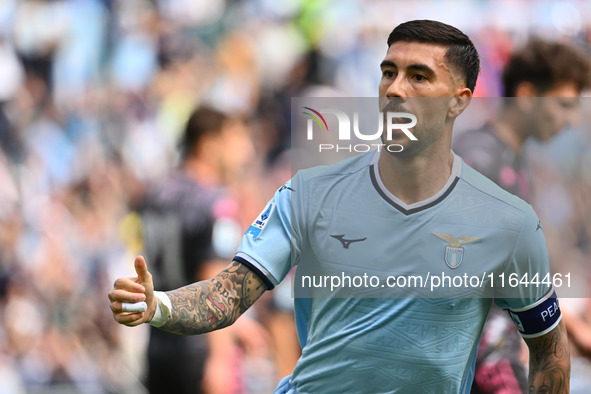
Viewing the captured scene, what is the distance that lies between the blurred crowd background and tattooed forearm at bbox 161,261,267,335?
3.90m

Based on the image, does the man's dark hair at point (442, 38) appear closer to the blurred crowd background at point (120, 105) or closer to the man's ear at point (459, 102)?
the man's ear at point (459, 102)

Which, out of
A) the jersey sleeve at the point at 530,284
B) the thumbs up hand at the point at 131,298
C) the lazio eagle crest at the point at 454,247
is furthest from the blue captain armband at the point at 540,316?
the thumbs up hand at the point at 131,298

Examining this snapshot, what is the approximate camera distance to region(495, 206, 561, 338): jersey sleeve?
10.4 feet

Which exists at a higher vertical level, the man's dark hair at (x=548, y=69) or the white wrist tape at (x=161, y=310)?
the man's dark hair at (x=548, y=69)

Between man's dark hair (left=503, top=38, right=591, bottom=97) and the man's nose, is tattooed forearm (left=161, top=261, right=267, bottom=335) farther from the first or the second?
man's dark hair (left=503, top=38, right=591, bottom=97)

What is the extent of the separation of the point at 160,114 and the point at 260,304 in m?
1.91

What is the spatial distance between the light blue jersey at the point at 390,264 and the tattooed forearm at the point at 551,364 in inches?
2.2

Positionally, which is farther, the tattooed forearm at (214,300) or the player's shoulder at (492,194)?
the player's shoulder at (492,194)

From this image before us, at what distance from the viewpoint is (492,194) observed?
3.28 metres

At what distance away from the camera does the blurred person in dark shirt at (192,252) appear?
252 inches

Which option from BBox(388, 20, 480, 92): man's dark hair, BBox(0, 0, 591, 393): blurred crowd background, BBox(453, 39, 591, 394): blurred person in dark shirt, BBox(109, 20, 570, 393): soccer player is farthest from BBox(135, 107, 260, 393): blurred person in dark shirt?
BBox(388, 20, 480, 92): man's dark hair

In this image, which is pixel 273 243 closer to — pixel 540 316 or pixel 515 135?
pixel 540 316

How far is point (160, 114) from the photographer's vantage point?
754 centimetres

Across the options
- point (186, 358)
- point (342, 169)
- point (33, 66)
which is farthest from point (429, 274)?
point (33, 66)
